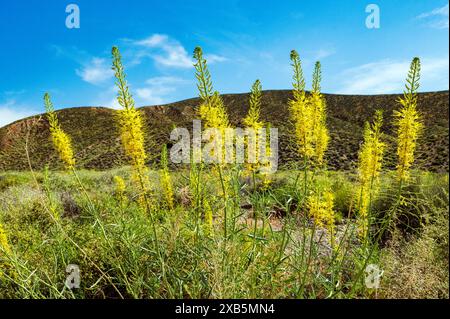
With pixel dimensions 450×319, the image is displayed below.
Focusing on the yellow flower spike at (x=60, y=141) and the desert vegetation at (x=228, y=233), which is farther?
the yellow flower spike at (x=60, y=141)

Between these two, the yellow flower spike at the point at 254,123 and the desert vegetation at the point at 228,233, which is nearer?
the desert vegetation at the point at 228,233

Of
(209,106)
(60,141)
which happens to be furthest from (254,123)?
(60,141)

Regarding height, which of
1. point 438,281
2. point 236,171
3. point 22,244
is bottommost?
point 438,281

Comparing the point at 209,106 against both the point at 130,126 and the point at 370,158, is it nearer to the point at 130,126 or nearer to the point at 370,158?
the point at 130,126

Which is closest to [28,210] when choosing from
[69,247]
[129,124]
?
[69,247]

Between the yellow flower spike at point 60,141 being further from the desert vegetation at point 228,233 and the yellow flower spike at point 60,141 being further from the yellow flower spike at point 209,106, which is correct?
the yellow flower spike at point 209,106

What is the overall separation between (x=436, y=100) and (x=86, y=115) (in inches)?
1154

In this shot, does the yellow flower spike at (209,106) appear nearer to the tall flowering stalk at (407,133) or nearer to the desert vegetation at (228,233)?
the desert vegetation at (228,233)

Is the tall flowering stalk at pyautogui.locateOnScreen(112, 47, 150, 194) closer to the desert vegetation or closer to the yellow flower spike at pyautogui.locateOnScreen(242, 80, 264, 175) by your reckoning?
the desert vegetation

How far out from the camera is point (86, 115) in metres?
27.2

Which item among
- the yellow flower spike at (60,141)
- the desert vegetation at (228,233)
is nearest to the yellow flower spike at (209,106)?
the desert vegetation at (228,233)

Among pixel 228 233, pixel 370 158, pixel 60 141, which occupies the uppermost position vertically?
pixel 60 141
